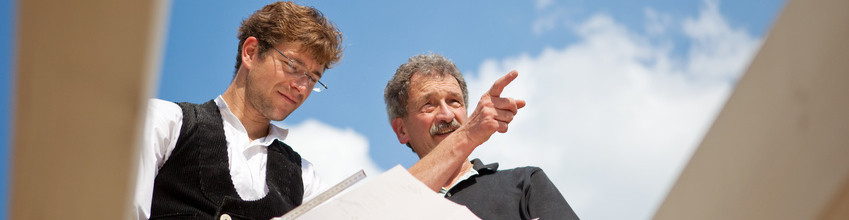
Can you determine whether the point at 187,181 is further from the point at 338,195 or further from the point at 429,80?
the point at 429,80

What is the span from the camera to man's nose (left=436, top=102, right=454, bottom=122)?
335 cm

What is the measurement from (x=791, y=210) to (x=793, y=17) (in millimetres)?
161

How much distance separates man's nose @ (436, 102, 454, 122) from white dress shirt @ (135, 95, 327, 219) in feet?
2.35

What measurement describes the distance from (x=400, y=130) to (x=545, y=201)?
111cm

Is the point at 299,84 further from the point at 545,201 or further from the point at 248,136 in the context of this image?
the point at 545,201

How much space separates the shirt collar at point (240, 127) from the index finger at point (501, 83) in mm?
777

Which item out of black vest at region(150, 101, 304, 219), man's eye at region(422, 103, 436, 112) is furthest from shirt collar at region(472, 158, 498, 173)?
black vest at region(150, 101, 304, 219)

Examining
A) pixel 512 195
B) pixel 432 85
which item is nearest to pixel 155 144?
pixel 512 195

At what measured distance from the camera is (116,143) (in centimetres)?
63

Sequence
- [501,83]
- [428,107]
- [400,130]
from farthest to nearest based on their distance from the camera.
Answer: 1. [400,130]
2. [428,107]
3. [501,83]

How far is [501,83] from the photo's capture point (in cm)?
237

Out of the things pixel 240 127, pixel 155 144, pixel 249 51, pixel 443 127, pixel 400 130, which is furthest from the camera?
pixel 400 130

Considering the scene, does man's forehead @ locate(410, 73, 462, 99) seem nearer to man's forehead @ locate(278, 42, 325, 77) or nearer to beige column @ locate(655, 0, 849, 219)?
Answer: man's forehead @ locate(278, 42, 325, 77)

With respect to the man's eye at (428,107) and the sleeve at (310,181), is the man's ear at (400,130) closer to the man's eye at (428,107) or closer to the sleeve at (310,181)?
the man's eye at (428,107)
